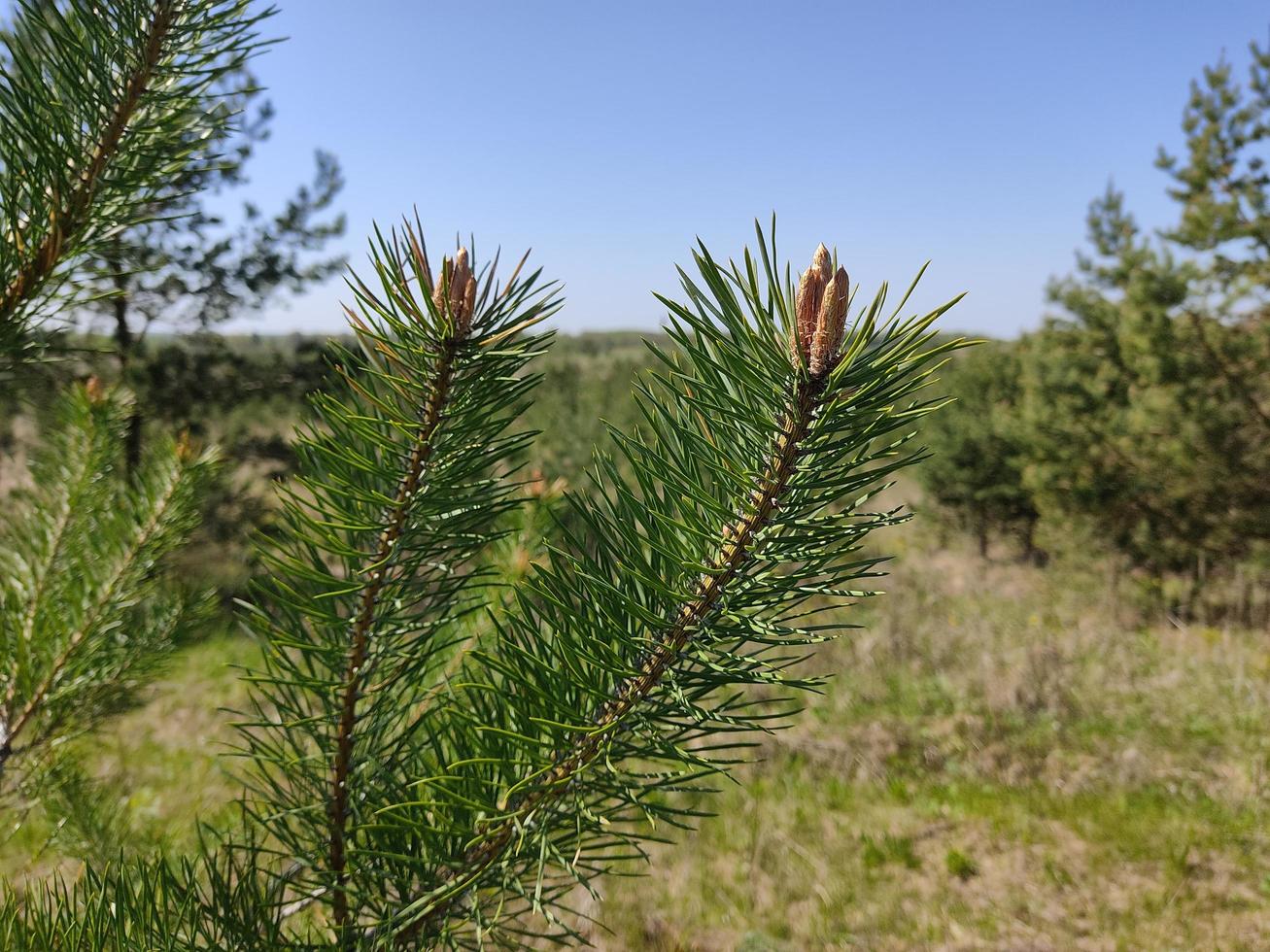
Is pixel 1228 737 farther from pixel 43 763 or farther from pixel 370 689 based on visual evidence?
pixel 43 763

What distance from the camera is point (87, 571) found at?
1.21m

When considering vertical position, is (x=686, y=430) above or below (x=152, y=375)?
below

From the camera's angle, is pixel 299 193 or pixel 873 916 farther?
pixel 299 193

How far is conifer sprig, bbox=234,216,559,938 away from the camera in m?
0.60

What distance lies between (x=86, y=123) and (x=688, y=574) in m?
0.88

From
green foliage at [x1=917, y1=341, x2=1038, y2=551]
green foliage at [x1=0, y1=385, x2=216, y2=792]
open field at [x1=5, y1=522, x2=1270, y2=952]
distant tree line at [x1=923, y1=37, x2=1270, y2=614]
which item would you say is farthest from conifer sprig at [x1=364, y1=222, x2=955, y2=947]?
green foliage at [x1=917, y1=341, x2=1038, y2=551]

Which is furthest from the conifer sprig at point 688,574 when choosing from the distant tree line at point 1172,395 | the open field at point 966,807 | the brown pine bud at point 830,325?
the distant tree line at point 1172,395

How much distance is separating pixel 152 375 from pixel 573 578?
8140mm

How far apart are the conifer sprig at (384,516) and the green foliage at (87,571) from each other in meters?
0.57

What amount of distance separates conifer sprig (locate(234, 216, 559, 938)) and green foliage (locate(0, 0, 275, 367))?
355 millimetres

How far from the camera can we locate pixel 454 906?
0.71 metres

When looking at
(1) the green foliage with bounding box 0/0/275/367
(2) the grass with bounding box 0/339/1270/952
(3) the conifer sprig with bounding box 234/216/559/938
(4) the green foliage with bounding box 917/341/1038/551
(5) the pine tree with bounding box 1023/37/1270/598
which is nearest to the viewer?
(3) the conifer sprig with bounding box 234/216/559/938

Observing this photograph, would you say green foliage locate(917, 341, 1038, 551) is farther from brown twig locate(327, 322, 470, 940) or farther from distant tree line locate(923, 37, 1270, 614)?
brown twig locate(327, 322, 470, 940)

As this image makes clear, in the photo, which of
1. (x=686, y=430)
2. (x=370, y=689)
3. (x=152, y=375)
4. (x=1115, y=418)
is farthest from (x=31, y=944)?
(x=1115, y=418)
